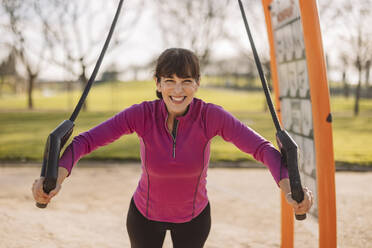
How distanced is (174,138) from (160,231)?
1.68 ft

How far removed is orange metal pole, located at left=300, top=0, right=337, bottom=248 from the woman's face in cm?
86

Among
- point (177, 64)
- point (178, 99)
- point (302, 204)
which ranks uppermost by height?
point (177, 64)

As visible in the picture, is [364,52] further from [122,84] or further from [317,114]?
[122,84]

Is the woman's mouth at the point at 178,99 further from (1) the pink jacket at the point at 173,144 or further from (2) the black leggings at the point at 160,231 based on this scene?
(2) the black leggings at the point at 160,231

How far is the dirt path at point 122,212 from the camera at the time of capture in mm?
3564

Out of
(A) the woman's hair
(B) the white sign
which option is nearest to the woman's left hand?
(A) the woman's hair

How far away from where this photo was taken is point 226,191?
5484 mm

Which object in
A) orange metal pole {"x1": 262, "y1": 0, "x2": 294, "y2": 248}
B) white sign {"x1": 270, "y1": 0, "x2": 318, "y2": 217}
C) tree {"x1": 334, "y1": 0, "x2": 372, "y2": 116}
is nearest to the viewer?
white sign {"x1": 270, "y1": 0, "x2": 318, "y2": 217}

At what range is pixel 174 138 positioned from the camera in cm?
179

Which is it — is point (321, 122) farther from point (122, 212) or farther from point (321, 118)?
point (122, 212)

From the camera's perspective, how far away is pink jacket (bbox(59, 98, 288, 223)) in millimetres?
1765

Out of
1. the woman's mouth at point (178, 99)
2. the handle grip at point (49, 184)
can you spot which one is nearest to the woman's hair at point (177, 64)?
the woman's mouth at point (178, 99)

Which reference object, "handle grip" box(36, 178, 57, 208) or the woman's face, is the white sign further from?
"handle grip" box(36, 178, 57, 208)

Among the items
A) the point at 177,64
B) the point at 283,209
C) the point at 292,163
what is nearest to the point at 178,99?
the point at 177,64
